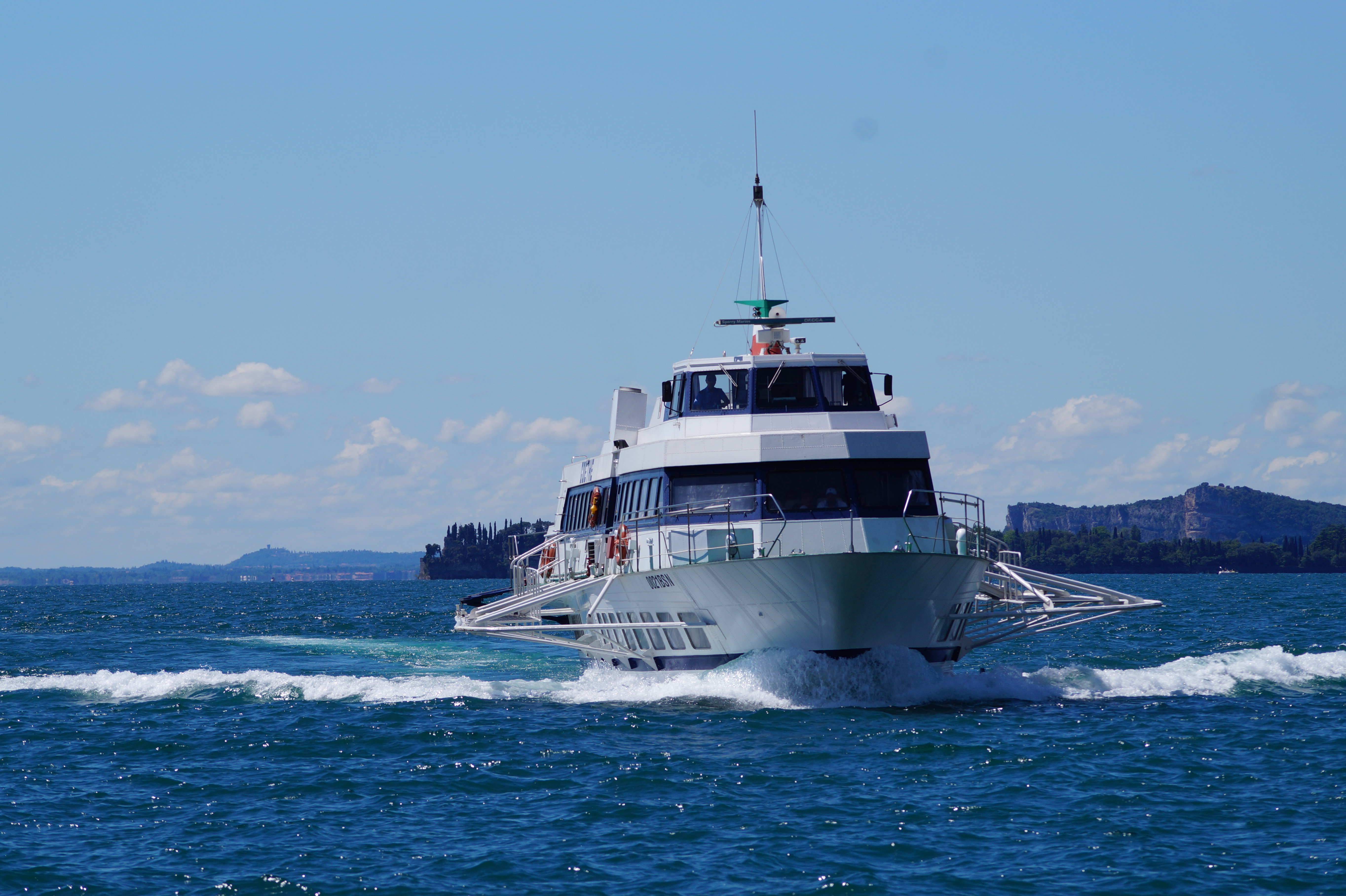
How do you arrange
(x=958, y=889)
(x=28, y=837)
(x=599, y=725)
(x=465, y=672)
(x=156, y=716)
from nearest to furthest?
(x=958, y=889) → (x=28, y=837) → (x=599, y=725) → (x=156, y=716) → (x=465, y=672)

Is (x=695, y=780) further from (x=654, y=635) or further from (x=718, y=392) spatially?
(x=718, y=392)

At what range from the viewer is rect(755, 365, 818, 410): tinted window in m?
28.1

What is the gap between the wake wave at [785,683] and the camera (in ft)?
80.8

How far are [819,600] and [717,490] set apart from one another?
12.7 feet

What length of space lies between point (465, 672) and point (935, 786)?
69.8 feet

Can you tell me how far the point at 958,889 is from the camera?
46.3ft

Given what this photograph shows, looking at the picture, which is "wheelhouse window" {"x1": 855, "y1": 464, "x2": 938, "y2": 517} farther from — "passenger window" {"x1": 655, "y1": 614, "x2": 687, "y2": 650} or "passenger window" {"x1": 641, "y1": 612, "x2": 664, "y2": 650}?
"passenger window" {"x1": 641, "y1": 612, "x2": 664, "y2": 650}

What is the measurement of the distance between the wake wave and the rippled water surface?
0.26 feet

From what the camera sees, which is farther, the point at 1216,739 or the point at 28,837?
the point at 1216,739

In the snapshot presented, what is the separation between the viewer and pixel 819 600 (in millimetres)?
23766

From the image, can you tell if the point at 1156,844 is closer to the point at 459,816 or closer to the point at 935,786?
the point at 935,786

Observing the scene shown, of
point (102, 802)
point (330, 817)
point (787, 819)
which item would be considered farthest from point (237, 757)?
point (787, 819)

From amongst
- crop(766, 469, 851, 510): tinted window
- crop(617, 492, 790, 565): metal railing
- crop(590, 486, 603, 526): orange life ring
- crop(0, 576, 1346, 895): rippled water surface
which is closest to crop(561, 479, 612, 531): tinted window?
crop(590, 486, 603, 526): orange life ring

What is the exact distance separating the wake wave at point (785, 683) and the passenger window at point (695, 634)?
55cm
